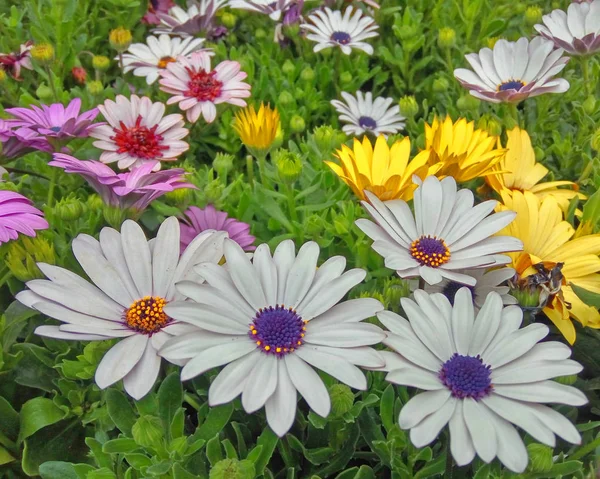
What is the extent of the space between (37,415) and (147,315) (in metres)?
0.29

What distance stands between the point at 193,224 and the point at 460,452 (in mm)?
643

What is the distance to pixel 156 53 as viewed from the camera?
1698mm

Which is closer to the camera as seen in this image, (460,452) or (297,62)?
(460,452)

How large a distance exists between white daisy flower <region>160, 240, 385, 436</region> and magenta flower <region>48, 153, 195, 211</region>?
23cm

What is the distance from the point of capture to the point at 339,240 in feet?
4.06

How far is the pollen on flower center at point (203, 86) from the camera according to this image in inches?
56.6

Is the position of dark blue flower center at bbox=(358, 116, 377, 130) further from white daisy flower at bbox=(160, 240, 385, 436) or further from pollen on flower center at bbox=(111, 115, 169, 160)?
white daisy flower at bbox=(160, 240, 385, 436)

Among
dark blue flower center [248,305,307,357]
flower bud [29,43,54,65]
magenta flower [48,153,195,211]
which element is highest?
flower bud [29,43,54,65]

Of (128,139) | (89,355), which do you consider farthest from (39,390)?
(128,139)

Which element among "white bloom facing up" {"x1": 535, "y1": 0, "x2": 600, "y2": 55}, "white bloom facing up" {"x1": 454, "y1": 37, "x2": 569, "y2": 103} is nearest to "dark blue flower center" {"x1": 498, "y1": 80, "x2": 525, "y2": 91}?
"white bloom facing up" {"x1": 454, "y1": 37, "x2": 569, "y2": 103}

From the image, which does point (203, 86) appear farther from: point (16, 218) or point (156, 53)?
point (16, 218)

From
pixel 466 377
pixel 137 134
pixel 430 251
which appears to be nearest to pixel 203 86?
pixel 137 134

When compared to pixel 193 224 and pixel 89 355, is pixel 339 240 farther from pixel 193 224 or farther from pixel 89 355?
pixel 89 355

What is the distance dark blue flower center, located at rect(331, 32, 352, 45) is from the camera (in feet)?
Answer: 5.45
